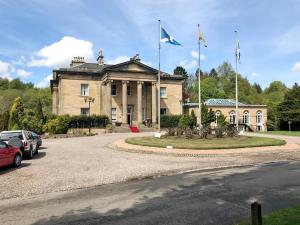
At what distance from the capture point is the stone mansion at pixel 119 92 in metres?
53.5

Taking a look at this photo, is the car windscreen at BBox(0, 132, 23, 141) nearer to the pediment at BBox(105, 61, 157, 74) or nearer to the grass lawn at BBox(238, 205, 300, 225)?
the grass lawn at BBox(238, 205, 300, 225)

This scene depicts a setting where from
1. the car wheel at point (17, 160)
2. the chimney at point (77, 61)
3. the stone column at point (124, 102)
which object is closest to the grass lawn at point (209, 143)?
the car wheel at point (17, 160)

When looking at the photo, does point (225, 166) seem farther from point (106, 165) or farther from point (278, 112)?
point (278, 112)

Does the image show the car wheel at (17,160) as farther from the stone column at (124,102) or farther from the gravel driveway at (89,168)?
the stone column at (124,102)

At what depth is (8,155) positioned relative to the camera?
16.4m

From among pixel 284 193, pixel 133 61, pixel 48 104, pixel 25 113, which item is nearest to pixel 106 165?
pixel 284 193

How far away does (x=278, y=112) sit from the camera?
68.1m

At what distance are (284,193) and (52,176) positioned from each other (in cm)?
893

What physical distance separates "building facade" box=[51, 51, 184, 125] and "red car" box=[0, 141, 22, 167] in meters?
33.3

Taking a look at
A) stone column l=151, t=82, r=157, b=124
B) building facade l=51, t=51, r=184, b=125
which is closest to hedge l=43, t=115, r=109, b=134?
building facade l=51, t=51, r=184, b=125

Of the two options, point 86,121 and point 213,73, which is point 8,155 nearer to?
point 86,121

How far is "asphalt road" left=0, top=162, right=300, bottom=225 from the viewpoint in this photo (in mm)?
8109

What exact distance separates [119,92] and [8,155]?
40685mm

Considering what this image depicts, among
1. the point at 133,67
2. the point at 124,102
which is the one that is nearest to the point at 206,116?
the point at 124,102
